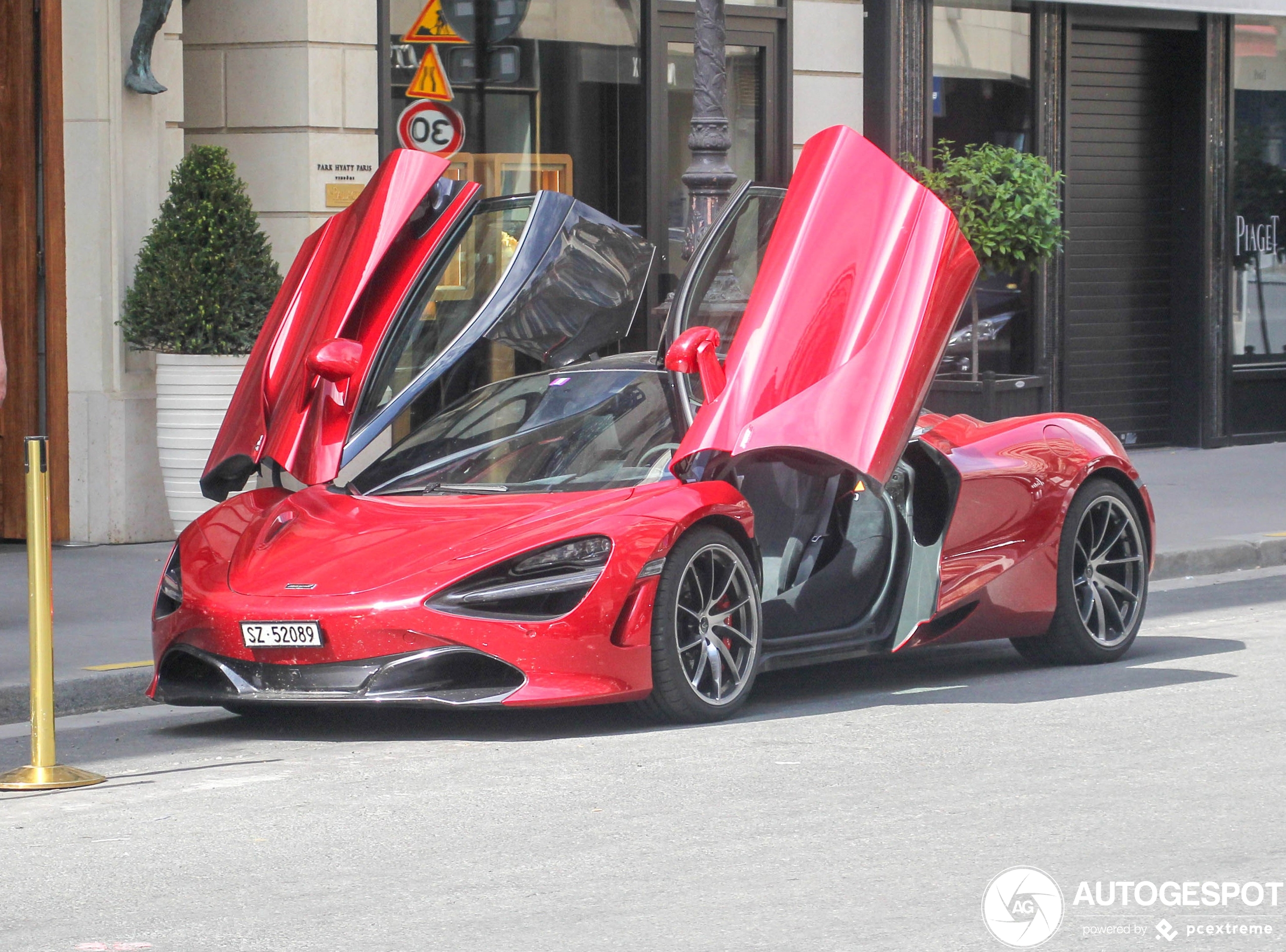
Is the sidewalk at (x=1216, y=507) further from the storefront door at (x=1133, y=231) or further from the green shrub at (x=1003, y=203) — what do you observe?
the green shrub at (x=1003, y=203)

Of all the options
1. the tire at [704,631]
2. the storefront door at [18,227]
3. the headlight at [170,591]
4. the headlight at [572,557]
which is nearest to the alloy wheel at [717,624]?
the tire at [704,631]

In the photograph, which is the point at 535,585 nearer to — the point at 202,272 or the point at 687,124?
the point at 202,272

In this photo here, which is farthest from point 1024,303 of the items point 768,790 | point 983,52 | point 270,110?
point 768,790

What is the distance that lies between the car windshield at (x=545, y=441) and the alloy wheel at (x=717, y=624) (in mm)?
372

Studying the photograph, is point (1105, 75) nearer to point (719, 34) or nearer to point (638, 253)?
point (719, 34)

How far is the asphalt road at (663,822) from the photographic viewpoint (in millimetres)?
4414

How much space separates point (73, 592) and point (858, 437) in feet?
15.4

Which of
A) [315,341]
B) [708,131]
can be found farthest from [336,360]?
[708,131]

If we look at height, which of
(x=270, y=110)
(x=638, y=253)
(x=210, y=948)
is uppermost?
(x=270, y=110)

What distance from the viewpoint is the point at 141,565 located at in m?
10.9

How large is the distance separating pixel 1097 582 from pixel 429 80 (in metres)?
6.89

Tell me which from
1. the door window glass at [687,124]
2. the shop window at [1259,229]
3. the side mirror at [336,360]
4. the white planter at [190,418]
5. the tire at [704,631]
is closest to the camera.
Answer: the tire at [704,631]

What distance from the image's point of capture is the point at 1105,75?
17531 millimetres

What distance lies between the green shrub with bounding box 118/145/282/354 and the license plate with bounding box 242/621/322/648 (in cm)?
528
